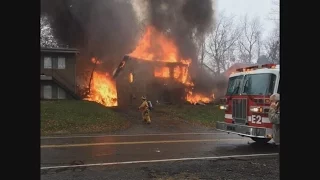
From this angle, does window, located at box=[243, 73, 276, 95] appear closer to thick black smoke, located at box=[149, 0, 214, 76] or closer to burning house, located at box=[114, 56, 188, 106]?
burning house, located at box=[114, 56, 188, 106]

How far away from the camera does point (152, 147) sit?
9.39 metres

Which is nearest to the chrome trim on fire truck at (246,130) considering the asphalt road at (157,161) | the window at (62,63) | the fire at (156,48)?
the asphalt road at (157,161)

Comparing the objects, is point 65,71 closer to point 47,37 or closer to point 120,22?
point 120,22

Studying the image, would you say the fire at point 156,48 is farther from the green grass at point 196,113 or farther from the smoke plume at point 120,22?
the green grass at point 196,113

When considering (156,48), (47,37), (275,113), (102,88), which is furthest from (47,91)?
(275,113)

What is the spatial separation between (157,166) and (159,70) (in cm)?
2003

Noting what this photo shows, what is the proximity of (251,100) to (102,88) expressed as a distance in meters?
19.9

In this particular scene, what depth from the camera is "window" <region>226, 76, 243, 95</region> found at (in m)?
9.97

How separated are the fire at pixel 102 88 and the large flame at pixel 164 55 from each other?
124 inches

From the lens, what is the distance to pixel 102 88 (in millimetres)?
27750

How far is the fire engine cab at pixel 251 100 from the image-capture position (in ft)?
28.8
